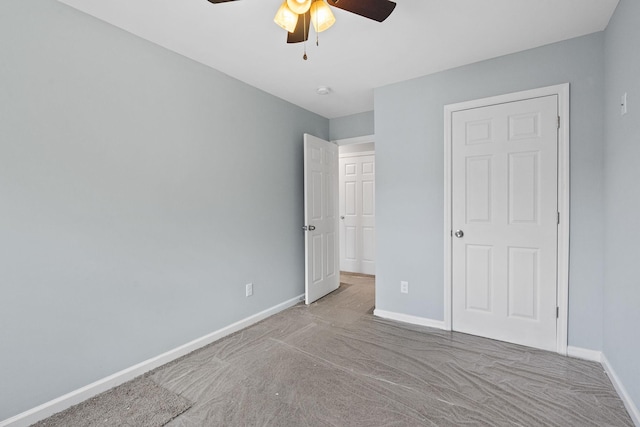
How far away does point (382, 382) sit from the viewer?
1.99 m

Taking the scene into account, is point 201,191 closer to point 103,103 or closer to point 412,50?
point 103,103

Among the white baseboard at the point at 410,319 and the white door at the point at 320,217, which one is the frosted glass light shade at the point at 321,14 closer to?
the white door at the point at 320,217

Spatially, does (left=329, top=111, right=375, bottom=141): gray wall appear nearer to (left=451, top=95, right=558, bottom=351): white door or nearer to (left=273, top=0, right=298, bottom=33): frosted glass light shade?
(left=451, top=95, right=558, bottom=351): white door

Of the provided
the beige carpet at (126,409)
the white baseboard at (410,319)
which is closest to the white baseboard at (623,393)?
the white baseboard at (410,319)

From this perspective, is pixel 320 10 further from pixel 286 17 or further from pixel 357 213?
pixel 357 213

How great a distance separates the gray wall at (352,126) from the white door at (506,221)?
1373mm

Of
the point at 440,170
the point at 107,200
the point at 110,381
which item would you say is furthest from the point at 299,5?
the point at 110,381

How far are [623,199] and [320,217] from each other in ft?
8.82

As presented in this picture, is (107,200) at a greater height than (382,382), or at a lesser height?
greater

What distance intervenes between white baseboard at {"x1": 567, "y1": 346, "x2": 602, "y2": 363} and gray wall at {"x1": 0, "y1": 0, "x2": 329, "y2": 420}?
275 centimetres

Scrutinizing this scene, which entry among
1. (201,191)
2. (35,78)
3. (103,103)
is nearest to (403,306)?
(201,191)

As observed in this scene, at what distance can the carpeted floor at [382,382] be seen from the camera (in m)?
1.67

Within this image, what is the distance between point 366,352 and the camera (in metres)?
2.39

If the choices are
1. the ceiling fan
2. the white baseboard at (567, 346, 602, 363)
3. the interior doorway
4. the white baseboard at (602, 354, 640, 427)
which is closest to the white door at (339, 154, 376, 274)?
the interior doorway
